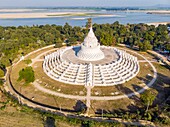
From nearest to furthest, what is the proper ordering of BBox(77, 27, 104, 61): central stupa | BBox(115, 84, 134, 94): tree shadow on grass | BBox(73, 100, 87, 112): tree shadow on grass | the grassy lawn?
BBox(73, 100, 87, 112): tree shadow on grass → the grassy lawn → BBox(115, 84, 134, 94): tree shadow on grass → BBox(77, 27, 104, 61): central stupa

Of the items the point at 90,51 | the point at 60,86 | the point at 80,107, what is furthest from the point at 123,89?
the point at 90,51

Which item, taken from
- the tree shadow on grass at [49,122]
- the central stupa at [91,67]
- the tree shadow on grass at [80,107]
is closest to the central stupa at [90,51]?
the central stupa at [91,67]

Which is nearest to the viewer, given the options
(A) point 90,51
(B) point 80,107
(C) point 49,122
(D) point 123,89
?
(C) point 49,122

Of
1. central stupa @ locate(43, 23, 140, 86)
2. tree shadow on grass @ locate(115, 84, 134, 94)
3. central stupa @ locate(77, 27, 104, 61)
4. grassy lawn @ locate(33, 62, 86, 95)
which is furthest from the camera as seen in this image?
central stupa @ locate(77, 27, 104, 61)

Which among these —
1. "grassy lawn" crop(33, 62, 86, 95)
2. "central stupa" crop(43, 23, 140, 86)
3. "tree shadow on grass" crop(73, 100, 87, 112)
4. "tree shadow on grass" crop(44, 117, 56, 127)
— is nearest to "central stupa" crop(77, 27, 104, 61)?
"central stupa" crop(43, 23, 140, 86)

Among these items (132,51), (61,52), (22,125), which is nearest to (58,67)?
(61,52)

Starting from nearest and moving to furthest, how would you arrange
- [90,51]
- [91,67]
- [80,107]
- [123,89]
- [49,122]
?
[49,122]
[80,107]
[123,89]
[91,67]
[90,51]

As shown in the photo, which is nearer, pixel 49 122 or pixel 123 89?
pixel 49 122

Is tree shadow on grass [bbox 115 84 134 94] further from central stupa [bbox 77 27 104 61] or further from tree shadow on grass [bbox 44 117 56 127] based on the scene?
tree shadow on grass [bbox 44 117 56 127]

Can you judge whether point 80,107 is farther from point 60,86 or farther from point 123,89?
point 123,89

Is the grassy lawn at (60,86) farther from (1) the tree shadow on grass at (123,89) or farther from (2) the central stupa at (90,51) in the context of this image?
(2) the central stupa at (90,51)

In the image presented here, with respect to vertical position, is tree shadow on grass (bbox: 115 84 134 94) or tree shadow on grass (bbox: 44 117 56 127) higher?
tree shadow on grass (bbox: 115 84 134 94)
